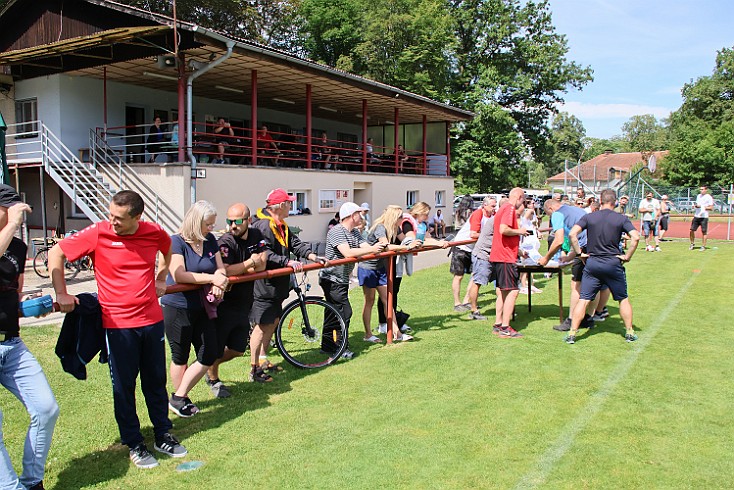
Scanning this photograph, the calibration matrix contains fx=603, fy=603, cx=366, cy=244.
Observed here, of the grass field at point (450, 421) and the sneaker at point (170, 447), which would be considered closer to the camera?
the grass field at point (450, 421)

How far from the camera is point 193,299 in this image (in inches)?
191

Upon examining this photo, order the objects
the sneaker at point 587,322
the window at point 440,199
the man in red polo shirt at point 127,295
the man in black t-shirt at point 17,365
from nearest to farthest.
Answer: the man in black t-shirt at point 17,365 → the man in red polo shirt at point 127,295 → the sneaker at point 587,322 → the window at point 440,199

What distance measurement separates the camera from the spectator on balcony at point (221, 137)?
56.4ft

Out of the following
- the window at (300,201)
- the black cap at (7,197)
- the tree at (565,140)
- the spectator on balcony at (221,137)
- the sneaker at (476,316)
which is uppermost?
the tree at (565,140)

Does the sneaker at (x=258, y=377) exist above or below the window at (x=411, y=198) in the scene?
below

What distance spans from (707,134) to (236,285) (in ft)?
195

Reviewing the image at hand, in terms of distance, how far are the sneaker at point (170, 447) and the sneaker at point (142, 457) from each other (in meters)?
0.11

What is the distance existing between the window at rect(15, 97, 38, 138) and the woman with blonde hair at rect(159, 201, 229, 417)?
650 inches

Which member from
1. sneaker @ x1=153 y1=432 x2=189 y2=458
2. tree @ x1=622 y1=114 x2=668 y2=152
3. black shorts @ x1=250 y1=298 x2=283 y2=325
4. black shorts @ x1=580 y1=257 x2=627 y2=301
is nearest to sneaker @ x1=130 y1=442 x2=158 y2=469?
sneaker @ x1=153 y1=432 x2=189 y2=458

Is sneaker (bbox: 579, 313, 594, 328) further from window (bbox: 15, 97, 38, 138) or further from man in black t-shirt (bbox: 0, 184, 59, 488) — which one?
window (bbox: 15, 97, 38, 138)

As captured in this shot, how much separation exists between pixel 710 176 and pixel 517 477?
183 ft

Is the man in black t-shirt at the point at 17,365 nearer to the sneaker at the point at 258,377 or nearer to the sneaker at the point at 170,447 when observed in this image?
the sneaker at the point at 170,447

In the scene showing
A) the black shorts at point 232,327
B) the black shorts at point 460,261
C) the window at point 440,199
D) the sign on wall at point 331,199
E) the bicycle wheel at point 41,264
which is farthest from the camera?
the window at point 440,199

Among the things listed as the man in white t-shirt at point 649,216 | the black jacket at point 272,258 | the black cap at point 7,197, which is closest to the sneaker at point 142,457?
the black cap at point 7,197
